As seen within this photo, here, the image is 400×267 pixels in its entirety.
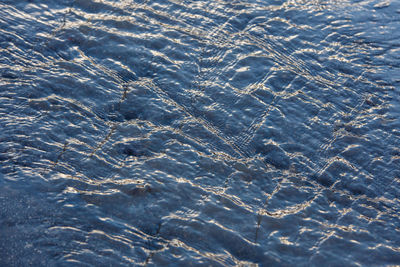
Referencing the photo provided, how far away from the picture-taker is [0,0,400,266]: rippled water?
13.1 feet

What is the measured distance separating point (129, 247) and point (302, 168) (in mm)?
2170

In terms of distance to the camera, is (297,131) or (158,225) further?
(297,131)

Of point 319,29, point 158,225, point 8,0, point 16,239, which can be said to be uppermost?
point 319,29

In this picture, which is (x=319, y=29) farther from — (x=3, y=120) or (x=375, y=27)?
(x=3, y=120)

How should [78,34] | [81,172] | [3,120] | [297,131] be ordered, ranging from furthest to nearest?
[78,34] → [297,131] → [3,120] → [81,172]

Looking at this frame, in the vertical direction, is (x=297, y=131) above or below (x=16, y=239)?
above

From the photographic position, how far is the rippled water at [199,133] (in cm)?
400

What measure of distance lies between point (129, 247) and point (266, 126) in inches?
91.9

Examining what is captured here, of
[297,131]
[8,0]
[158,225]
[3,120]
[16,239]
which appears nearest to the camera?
[16,239]

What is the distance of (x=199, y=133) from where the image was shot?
16.6 ft

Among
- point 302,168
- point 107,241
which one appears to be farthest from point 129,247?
point 302,168

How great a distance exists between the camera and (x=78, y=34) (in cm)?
605

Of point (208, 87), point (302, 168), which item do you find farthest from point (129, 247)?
point (208, 87)

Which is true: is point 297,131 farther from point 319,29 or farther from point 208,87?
point 319,29
